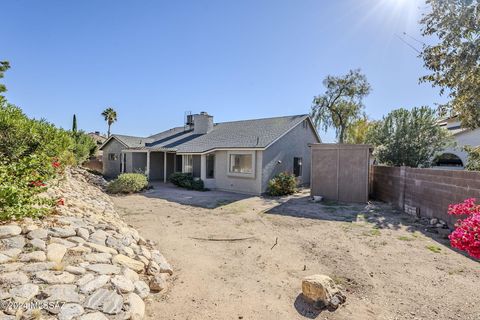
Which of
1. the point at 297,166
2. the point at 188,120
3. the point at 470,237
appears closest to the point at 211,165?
the point at 297,166

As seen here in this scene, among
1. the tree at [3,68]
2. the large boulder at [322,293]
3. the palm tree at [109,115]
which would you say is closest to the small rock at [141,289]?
the large boulder at [322,293]

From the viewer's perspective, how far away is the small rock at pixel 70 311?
271 centimetres

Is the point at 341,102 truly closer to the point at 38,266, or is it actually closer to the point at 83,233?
the point at 83,233

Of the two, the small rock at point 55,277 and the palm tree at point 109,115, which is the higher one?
the palm tree at point 109,115

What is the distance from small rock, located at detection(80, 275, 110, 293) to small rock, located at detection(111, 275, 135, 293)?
0.11m

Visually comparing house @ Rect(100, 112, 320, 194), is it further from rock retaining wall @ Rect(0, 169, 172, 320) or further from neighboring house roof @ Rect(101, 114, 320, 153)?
rock retaining wall @ Rect(0, 169, 172, 320)

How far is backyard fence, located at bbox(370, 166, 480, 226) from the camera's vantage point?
279 inches

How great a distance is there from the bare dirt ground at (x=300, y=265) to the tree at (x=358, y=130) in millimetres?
18170

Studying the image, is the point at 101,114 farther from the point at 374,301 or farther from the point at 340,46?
the point at 374,301

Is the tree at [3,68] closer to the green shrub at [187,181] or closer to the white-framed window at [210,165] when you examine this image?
the green shrub at [187,181]

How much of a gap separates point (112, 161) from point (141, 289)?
21459 mm

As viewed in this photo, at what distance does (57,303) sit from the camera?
2824mm

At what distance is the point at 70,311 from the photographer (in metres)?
2.78

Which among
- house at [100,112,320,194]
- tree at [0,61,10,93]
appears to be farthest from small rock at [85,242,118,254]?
tree at [0,61,10,93]
